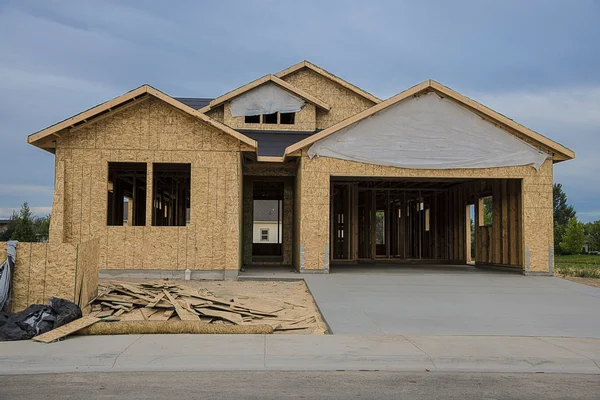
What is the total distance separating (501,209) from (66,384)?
54.3ft

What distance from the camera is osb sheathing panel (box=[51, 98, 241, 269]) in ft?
51.4

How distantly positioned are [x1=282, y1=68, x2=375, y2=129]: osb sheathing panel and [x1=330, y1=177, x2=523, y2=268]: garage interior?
3621 millimetres

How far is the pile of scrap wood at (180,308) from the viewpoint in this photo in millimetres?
9922

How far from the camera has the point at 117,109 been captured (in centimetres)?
1579

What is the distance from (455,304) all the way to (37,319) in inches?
324

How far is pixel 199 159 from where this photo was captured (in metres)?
16.1

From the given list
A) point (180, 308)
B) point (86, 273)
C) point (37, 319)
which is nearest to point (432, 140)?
point (180, 308)

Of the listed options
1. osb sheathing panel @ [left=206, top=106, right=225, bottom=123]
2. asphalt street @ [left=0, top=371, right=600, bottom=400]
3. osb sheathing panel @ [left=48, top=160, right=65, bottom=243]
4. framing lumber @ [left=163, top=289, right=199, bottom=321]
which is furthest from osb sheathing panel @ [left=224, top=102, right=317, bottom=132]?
asphalt street @ [left=0, top=371, right=600, bottom=400]

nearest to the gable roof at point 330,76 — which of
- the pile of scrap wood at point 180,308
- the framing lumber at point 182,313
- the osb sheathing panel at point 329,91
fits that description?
the osb sheathing panel at point 329,91

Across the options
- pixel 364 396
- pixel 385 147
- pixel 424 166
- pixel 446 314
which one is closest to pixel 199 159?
pixel 385 147

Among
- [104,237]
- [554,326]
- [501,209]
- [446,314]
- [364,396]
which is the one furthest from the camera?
[501,209]

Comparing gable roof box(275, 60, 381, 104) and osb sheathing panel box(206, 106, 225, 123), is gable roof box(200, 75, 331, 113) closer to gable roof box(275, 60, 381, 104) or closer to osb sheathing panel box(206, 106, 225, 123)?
osb sheathing panel box(206, 106, 225, 123)

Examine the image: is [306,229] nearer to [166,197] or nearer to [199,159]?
[199,159]

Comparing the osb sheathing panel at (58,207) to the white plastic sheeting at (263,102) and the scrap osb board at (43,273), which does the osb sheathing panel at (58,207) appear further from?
the white plastic sheeting at (263,102)
